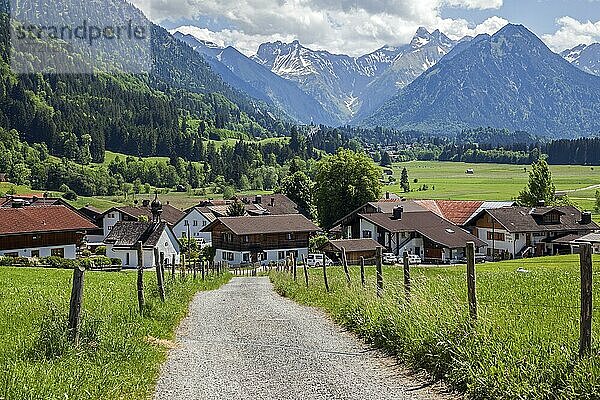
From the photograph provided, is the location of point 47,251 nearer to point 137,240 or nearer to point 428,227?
point 137,240

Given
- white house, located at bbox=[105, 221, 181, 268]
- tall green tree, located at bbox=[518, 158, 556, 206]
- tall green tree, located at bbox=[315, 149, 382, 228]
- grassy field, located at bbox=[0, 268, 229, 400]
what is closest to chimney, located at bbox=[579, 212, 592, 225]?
tall green tree, located at bbox=[518, 158, 556, 206]

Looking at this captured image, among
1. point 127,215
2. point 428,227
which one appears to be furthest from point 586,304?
point 127,215

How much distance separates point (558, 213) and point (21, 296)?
68378mm

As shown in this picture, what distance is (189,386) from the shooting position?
10320 mm

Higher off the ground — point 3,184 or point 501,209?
point 3,184

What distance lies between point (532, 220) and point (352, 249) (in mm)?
21785

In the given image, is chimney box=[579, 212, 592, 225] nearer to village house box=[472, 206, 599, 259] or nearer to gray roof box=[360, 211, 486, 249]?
village house box=[472, 206, 599, 259]

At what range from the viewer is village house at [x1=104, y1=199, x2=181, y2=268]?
244 feet

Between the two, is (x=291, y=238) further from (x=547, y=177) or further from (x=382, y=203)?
(x=547, y=177)

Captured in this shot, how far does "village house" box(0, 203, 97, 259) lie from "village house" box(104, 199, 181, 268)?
3325 mm

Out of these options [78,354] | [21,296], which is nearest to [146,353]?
[78,354]

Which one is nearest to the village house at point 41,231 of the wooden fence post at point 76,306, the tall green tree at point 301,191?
the tall green tree at point 301,191

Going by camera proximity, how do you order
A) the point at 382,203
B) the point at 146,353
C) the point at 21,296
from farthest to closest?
the point at 382,203
the point at 21,296
the point at 146,353

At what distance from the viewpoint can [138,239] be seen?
74250 mm
